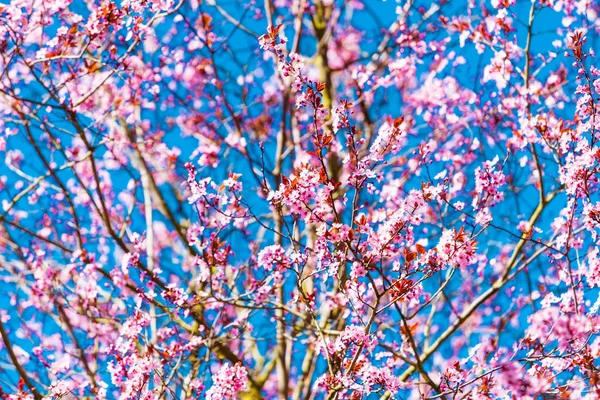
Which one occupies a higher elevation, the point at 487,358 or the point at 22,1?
the point at 22,1

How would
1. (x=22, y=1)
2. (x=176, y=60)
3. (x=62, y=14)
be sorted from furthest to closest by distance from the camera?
1. (x=176, y=60)
2. (x=62, y=14)
3. (x=22, y=1)

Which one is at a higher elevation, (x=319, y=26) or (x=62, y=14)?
(x=319, y=26)

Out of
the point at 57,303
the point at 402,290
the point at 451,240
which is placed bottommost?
the point at 402,290

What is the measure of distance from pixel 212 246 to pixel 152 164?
3.81m

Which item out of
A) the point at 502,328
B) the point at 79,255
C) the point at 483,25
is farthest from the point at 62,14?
the point at 502,328

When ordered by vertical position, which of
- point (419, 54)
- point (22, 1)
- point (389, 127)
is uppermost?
point (419, 54)

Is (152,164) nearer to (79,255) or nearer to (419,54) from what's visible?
(79,255)

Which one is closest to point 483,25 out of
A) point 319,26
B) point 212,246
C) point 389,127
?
point 319,26

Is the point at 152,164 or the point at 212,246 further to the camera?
the point at 152,164

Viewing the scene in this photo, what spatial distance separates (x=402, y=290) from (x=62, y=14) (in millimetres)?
4277

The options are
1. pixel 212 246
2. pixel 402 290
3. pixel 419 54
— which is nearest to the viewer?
pixel 402 290

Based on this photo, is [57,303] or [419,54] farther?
[419,54]

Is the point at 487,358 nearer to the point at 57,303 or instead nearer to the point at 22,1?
the point at 57,303

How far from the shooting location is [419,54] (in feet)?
25.4
